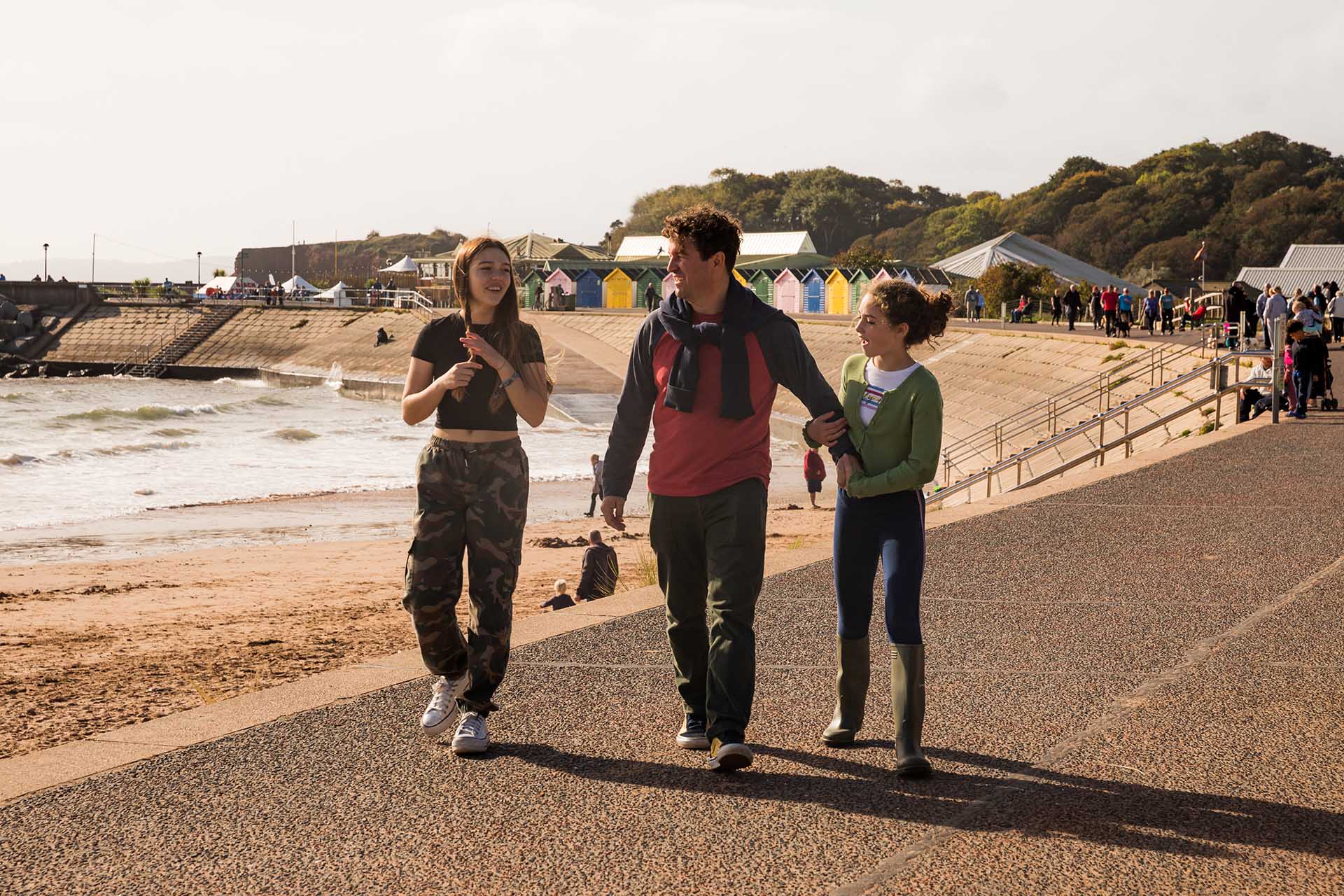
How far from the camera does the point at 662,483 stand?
4.53 m

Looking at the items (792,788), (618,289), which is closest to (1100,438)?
(792,788)

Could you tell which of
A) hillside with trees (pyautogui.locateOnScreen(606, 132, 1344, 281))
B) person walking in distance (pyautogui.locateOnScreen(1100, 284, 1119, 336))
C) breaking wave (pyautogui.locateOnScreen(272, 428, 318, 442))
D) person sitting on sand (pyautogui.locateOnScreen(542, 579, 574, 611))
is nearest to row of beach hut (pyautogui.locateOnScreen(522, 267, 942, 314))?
hillside with trees (pyautogui.locateOnScreen(606, 132, 1344, 281))

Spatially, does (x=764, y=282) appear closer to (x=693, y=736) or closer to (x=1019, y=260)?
(x=1019, y=260)

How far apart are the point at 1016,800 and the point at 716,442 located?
146 centimetres

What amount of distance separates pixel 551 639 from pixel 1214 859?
349 centimetres

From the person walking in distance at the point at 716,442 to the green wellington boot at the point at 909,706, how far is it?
0.48 metres

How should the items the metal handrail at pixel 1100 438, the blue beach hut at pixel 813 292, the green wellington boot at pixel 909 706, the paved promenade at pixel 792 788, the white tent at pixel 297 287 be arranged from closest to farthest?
the paved promenade at pixel 792 788 → the green wellington boot at pixel 909 706 → the metal handrail at pixel 1100 438 → the blue beach hut at pixel 813 292 → the white tent at pixel 297 287

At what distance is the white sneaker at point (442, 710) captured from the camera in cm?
474

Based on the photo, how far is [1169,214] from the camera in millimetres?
89000

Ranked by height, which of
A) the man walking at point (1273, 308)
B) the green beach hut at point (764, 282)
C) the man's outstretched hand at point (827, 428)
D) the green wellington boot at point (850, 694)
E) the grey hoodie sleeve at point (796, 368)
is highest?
the green beach hut at point (764, 282)

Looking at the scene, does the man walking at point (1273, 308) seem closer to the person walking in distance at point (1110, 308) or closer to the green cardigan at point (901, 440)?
the person walking in distance at point (1110, 308)

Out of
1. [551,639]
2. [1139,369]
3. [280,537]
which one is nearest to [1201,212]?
[1139,369]

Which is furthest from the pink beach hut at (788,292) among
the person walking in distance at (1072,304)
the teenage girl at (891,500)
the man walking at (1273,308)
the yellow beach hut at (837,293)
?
the teenage girl at (891,500)

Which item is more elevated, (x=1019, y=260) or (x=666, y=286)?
(x=1019, y=260)
